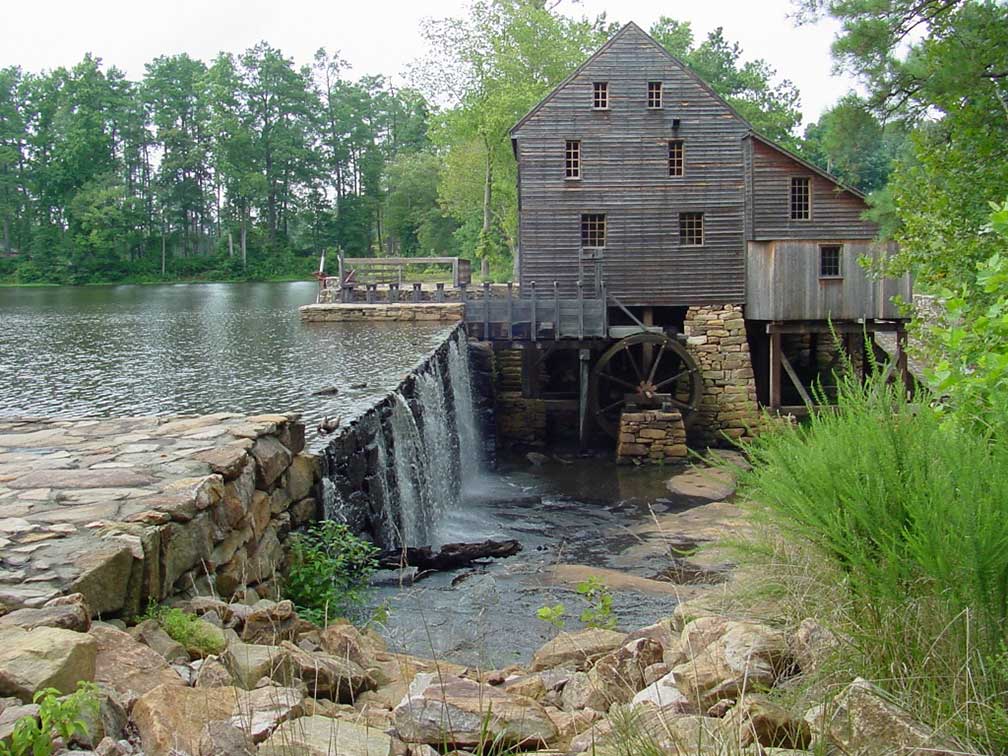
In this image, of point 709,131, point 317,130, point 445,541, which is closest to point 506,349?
point 709,131

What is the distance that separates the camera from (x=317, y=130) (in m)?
67.6

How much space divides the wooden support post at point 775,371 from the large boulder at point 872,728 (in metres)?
17.8

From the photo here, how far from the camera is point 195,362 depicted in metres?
15.4

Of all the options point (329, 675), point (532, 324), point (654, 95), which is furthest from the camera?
point (654, 95)

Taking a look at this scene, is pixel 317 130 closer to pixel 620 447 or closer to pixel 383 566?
pixel 620 447

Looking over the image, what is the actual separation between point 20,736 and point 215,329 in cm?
2122

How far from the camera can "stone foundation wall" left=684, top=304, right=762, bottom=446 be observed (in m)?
20.5

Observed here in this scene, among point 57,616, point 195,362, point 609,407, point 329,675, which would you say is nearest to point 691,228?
point 609,407

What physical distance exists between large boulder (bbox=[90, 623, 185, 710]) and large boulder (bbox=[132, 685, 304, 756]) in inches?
4.1

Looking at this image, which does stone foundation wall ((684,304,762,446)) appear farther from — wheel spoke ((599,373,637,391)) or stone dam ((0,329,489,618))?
stone dam ((0,329,489,618))

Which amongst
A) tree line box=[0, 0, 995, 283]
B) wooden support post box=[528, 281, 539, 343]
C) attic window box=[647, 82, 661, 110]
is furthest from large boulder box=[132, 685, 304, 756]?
tree line box=[0, 0, 995, 283]

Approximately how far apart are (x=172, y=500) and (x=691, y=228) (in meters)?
18.4

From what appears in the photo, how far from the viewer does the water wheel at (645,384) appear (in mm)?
19891

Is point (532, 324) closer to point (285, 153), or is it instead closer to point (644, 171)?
point (644, 171)
